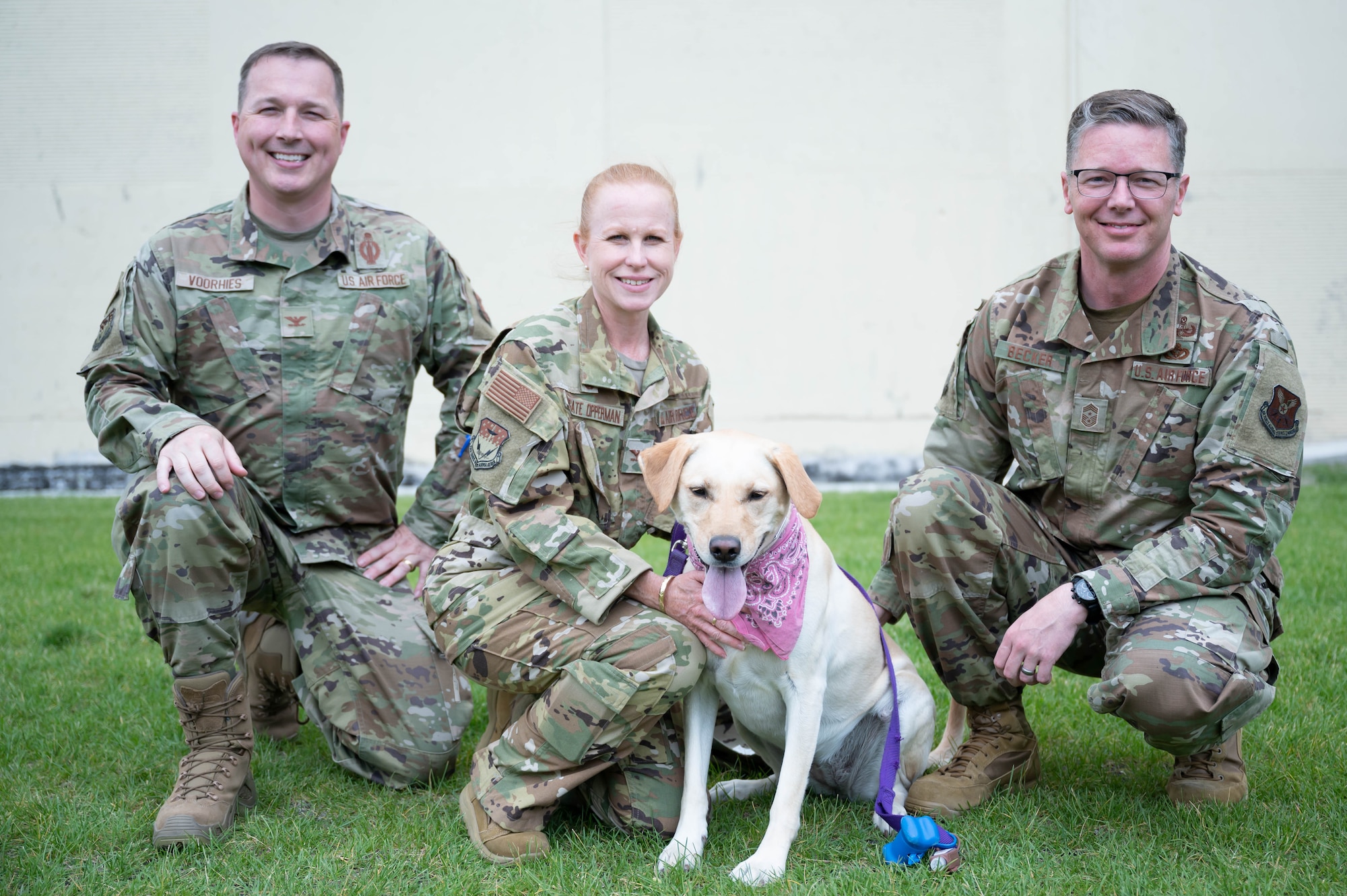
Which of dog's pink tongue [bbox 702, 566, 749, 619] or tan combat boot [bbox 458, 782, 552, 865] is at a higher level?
dog's pink tongue [bbox 702, 566, 749, 619]

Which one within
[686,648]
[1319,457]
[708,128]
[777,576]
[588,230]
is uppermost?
[708,128]

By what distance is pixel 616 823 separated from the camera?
2.96 m

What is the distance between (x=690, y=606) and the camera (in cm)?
290

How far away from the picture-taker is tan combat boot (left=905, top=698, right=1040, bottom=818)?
3.07 m

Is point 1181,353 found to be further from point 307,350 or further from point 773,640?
point 307,350

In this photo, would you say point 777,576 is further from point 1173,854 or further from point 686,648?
point 1173,854

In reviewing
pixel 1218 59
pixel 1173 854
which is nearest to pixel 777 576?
pixel 1173 854

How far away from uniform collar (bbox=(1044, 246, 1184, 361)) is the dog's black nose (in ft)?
4.55

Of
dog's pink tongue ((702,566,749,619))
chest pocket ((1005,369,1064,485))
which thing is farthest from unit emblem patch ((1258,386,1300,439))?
dog's pink tongue ((702,566,749,619))

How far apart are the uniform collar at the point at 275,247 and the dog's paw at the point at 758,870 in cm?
255

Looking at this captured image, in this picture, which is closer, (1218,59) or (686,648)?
(686,648)

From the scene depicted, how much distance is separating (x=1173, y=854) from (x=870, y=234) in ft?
25.9

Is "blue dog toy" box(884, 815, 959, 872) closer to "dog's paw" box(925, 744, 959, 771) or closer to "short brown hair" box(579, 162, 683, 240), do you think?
"dog's paw" box(925, 744, 959, 771)

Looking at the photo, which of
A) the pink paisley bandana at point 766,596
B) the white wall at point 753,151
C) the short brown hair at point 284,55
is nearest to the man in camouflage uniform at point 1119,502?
the pink paisley bandana at point 766,596
